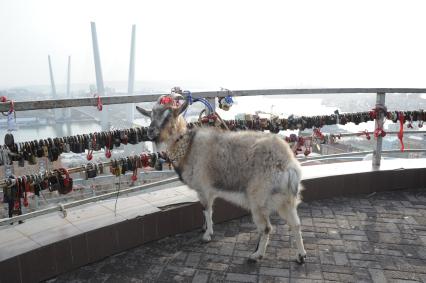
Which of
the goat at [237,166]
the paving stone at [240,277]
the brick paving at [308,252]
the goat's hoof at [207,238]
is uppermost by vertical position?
the goat at [237,166]

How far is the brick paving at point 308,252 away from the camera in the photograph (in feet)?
11.8

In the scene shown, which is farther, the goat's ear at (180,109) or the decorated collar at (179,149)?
the decorated collar at (179,149)

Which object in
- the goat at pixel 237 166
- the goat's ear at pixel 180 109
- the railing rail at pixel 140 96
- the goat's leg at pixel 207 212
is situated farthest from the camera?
the goat's leg at pixel 207 212

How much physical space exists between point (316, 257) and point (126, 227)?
2.20 m

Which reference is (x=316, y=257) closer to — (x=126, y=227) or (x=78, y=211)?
(x=126, y=227)

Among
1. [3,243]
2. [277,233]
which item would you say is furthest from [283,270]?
[3,243]

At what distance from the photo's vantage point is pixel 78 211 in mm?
4367

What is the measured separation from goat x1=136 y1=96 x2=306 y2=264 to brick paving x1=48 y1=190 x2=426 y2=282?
0.22 m

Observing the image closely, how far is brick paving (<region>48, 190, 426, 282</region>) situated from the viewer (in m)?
3.61

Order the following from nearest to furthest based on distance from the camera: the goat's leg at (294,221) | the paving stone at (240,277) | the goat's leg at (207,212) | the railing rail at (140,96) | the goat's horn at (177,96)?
the railing rail at (140,96)
the paving stone at (240,277)
the goat's leg at (294,221)
the goat's horn at (177,96)
the goat's leg at (207,212)

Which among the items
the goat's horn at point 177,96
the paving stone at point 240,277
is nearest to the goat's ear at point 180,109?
the goat's horn at point 177,96

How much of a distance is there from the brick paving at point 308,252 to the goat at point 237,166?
8.5 inches

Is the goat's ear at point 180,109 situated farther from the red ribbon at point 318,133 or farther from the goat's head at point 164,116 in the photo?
the red ribbon at point 318,133

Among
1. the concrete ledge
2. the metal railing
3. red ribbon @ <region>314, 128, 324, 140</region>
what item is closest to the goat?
the metal railing
